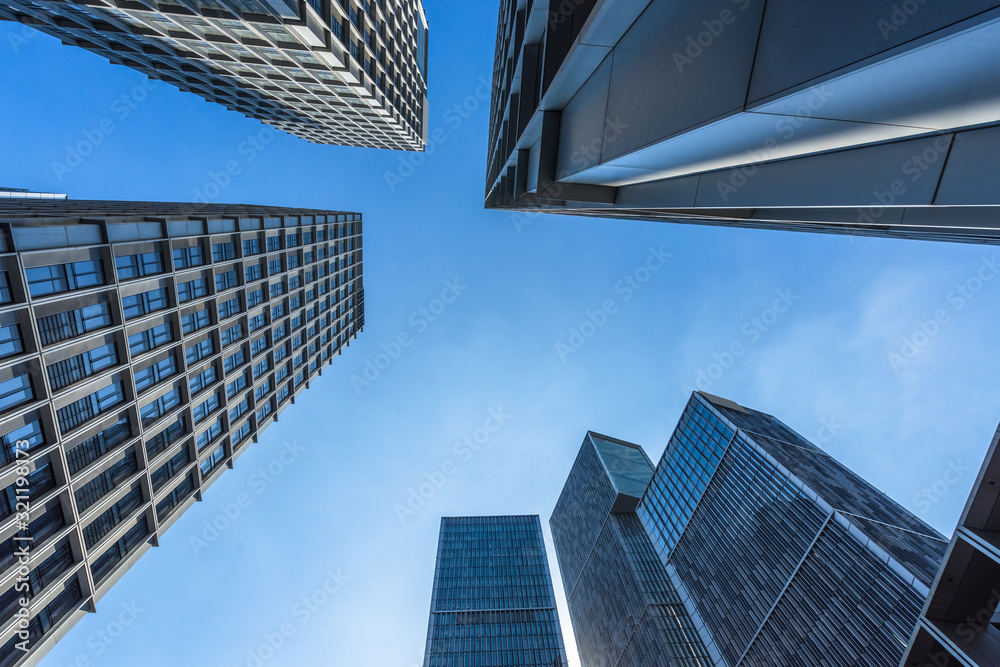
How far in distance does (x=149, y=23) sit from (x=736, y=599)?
7618cm

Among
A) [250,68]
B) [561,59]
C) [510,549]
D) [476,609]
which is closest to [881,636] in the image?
[561,59]

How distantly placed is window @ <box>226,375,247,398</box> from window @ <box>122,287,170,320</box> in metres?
9.04

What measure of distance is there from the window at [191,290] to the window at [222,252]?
172 centimetres

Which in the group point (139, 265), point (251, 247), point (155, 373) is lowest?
point (155, 373)

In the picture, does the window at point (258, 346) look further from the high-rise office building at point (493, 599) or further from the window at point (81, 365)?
the high-rise office building at point (493, 599)

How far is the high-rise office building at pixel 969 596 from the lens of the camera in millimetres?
11461

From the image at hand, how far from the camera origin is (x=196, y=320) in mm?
23078

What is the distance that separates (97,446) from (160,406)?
359 cm

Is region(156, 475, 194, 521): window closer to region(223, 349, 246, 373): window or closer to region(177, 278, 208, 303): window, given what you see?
region(223, 349, 246, 373): window

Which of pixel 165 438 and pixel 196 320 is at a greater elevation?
pixel 196 320

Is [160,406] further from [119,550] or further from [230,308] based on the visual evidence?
[230,308]

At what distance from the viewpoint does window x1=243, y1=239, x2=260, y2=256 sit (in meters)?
26.7

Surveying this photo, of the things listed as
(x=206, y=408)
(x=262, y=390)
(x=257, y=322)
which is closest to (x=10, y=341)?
(x=206, y=408)

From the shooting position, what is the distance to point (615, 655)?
224 ft
